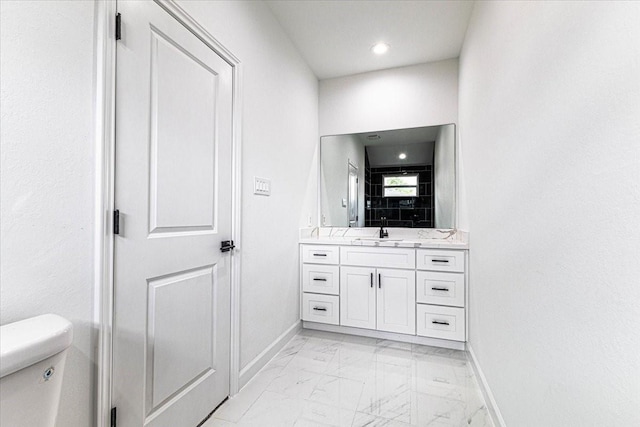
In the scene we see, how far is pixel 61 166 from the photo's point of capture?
87 centimetres

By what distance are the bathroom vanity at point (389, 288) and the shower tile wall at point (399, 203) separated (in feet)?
0.84

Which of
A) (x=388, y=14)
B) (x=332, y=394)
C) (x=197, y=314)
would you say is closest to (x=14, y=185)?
(x=197, y=314)

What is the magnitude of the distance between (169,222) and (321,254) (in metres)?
1.57

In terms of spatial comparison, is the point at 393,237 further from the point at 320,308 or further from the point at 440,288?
the point at 320,308

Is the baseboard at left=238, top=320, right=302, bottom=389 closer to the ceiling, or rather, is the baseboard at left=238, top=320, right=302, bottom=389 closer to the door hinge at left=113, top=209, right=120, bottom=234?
the door hinge at left=113, top=209, right=120, bottom=234

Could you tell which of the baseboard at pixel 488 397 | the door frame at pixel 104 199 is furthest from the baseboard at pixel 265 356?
the baseboard at pixel 488 397

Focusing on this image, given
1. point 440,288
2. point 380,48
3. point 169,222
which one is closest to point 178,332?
point 169,222

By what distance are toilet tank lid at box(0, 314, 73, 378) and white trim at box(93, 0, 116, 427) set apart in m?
0.23

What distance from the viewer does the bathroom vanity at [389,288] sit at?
2.28 meters

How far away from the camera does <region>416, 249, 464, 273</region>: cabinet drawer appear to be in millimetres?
2262

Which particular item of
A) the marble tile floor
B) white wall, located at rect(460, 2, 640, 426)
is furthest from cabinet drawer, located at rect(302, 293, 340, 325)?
white wall, located at rect(460, 2, 640, 426)

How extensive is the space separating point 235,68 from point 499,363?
220cm

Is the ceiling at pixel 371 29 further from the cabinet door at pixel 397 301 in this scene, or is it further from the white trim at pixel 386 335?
the white trim at pixel 386 335

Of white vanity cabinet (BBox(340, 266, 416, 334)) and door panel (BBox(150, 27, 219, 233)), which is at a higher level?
door panel (BBox(150, 27, 219, 233))
